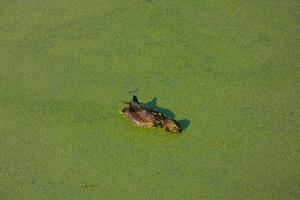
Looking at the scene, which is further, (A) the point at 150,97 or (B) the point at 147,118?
(A) the point at 150,97

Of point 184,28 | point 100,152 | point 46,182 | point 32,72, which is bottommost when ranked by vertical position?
point 46,182

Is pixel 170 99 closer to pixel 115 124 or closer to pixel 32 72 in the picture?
pixel 115 124

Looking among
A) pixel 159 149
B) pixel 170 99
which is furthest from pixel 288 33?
pixel 159 149

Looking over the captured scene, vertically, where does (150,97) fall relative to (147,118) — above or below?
above

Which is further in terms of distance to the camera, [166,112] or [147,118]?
[166,112]
